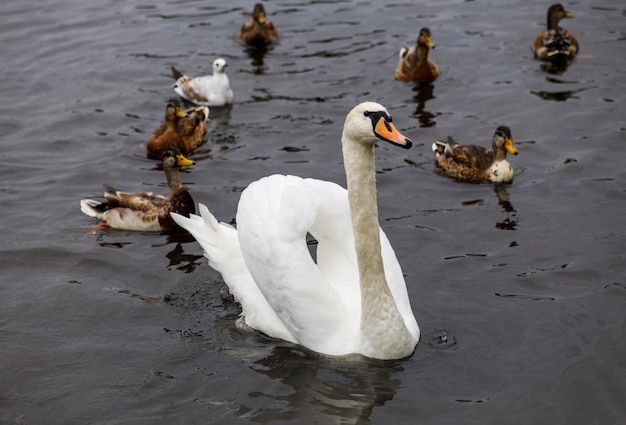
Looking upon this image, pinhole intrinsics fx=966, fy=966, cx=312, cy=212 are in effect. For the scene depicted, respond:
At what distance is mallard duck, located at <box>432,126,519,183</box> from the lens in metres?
11.1

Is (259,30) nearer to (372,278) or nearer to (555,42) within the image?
(555,42)

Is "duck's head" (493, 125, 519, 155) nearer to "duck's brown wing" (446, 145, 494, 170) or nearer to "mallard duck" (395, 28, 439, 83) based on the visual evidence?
"duck's brown wing" (446, 145, 494, 170)

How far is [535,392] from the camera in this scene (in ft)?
23.2

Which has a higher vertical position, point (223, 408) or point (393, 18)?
point (393, 18)

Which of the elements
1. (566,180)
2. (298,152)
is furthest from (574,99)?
(298,152)

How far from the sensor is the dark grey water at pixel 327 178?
7258 mm

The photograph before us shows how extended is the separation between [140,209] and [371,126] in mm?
4338

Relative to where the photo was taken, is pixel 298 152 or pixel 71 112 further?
pixel 71 112

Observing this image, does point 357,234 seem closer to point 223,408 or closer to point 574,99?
point 223,408

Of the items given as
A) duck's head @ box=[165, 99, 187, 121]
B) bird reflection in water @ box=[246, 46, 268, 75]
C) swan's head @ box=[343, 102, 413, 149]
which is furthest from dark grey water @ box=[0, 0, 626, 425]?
swan's head @ box=[343, 102, 413, 149]

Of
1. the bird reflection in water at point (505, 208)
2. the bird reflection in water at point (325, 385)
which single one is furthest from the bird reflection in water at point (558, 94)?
the bird reflection in water at point (325, 385)

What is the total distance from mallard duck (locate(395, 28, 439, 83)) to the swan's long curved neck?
726 cm

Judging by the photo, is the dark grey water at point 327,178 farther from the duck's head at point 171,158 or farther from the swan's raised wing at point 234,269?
the duck's head at point 171,158

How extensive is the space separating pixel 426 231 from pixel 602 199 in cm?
199
